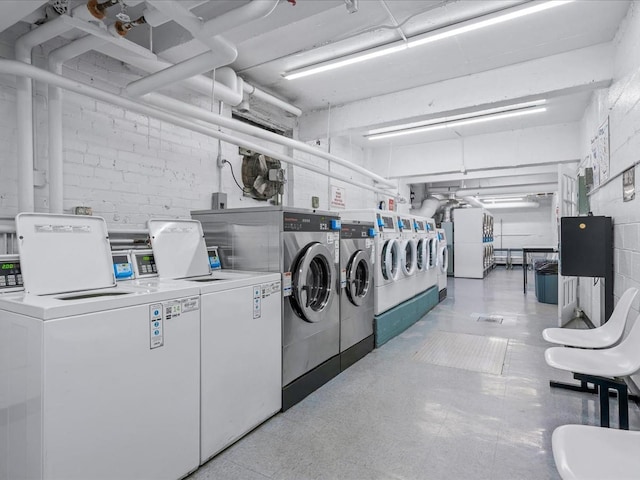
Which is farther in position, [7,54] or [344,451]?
[7,54]

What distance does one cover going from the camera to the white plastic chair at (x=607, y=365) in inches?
81.1

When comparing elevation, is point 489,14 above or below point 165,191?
above

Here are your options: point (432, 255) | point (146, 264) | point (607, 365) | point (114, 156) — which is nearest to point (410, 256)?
point (432, 255)

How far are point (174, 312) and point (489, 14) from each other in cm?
363

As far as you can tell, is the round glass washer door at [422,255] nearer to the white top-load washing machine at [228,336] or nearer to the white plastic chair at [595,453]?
the white top-load washing machine at [228,336]

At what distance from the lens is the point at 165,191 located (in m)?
3.78

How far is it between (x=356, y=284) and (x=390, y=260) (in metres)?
0.85

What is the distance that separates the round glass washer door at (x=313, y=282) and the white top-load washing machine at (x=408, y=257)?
1.85 metres

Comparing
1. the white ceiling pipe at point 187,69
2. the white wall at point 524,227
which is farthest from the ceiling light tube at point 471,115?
the white wall at point 524,227

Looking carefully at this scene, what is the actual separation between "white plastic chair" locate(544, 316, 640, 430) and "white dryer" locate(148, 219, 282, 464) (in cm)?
186

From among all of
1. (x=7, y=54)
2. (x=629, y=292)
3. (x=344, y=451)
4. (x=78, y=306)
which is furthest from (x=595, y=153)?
(x=7, y=54)

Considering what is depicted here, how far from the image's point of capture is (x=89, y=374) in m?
1.58

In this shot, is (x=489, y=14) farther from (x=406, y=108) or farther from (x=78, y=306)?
(x=78, y=306)

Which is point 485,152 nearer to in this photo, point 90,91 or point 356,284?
point 356,284
